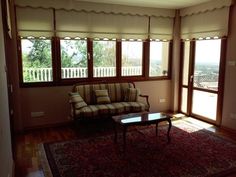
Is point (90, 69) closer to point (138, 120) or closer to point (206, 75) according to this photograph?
point (138, 120)

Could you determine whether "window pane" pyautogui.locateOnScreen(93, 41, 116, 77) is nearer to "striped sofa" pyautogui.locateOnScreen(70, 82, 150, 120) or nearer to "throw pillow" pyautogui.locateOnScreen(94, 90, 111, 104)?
"striped sofa" pyautogui.locateOnScreen(70, 82, 150, 120)

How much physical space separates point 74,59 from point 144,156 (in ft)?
8.33

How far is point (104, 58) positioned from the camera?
16.3ft

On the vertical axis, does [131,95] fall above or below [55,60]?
below

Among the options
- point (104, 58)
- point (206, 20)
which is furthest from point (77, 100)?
point (206, 20)

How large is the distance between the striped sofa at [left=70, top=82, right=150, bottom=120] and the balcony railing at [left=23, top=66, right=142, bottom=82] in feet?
1.09

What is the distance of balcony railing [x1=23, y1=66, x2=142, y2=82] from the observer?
4387 mm

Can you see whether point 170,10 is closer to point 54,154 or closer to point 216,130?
point 216,130

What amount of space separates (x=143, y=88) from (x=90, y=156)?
258cm

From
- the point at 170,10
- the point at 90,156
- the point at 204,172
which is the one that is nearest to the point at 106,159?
the point at 90,156

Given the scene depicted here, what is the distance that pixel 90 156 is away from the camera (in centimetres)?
327

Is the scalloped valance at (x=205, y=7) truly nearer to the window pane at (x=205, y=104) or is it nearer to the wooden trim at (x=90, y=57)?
the window pane at (x=205, y=104)

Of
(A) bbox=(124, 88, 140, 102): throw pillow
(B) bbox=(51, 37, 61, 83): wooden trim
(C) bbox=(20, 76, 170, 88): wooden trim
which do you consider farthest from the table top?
(B) bbox=(51, 37, 61, 83): wooden trim

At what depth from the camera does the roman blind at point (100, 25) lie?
4430 mm
